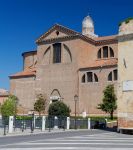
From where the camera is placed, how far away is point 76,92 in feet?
185

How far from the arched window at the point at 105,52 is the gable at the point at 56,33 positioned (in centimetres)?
556

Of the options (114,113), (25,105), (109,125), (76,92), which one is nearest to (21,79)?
(25,105)

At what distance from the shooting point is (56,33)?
199ft

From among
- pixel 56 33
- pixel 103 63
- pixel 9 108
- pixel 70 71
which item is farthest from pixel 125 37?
pixel 56 33

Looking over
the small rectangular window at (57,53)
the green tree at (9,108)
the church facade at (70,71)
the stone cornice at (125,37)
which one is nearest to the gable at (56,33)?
the church facade at (70,71)

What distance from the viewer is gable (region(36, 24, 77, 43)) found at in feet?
194

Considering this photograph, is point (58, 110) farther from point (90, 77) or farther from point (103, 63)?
point (103, 63)

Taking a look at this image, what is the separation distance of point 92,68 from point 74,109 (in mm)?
6749

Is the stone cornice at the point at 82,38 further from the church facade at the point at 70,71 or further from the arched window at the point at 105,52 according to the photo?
the arched window at the point at 105,52

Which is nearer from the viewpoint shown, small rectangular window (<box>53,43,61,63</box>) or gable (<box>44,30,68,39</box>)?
gable (<box>44,30,68,39</box>)

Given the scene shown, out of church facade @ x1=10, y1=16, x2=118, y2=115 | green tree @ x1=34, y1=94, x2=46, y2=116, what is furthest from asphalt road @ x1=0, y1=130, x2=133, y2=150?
green tree @ x1=34, y1=94, x2=46, y2=116

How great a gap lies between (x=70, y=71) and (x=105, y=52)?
271 inches

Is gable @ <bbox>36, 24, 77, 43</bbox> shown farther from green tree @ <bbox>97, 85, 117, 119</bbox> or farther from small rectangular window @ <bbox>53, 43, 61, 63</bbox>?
green tree @ <bbox>97, 85, 117, 119</bbox>

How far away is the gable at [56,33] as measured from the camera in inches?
2332
